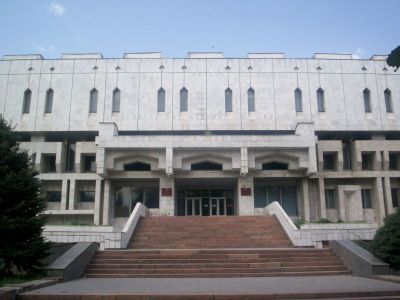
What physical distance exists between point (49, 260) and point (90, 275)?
1437 millimetres

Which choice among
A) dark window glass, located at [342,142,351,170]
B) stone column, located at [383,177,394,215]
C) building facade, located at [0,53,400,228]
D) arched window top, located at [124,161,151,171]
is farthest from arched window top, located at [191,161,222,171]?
stone column, located at [383,177,394,215]

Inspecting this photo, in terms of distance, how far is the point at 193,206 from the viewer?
3300cm

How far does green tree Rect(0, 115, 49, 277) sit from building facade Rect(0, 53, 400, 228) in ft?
58.9

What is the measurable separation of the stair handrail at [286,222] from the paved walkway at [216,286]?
4.95 meters

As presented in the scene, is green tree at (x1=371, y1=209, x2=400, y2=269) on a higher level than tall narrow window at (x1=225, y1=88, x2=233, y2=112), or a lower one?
lower

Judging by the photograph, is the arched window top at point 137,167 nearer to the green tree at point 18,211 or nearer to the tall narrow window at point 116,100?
the tall narrow window at point 116,100

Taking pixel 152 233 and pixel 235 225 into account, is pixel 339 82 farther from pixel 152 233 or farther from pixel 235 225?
pixel 152 233

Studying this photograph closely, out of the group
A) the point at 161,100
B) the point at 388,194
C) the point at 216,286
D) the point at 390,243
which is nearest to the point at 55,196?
the point at 161,100

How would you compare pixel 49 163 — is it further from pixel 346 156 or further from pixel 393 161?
pixel 393 161

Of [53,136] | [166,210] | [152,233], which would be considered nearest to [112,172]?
[166,210]

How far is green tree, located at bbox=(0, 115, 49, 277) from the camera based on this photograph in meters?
11.1

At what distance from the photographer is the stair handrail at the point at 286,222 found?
17278 millimetres

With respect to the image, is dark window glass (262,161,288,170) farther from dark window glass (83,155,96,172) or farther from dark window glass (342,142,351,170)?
dark window glass (83,155,96,172)

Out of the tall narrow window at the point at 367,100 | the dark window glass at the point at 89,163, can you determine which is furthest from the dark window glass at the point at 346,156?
the dark window glass at the point at 89,163
